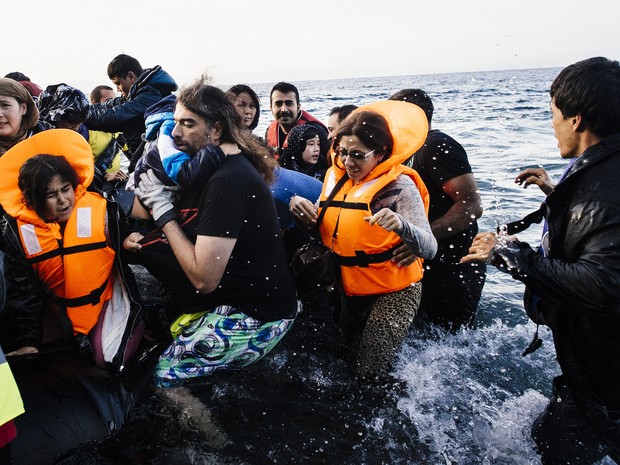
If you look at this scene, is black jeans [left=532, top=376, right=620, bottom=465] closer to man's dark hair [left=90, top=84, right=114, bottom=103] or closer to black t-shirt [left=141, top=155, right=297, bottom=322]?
black t-shirt [left=141, top=155, right=297, bottom=322]

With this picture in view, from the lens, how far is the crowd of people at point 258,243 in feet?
6.92

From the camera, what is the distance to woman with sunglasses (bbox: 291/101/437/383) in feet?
9.89

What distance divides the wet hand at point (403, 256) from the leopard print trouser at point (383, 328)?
25 centimetres

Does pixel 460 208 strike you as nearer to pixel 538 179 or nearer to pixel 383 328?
pixel 538 179

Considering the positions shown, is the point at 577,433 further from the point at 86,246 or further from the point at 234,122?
the point at 86,246

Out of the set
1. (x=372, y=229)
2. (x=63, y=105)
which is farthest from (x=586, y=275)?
(x=63, y=105)

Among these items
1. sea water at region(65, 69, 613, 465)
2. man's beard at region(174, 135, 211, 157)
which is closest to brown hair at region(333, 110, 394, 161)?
man's beard at region(174, 135, 211, 157)

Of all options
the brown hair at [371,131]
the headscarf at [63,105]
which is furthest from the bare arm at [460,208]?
the headscarf at [63,105]

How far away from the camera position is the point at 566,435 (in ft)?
8.00

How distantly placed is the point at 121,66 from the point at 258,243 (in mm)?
4044

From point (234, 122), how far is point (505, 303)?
4.16m

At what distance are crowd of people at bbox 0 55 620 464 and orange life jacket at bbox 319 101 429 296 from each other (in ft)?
0.03

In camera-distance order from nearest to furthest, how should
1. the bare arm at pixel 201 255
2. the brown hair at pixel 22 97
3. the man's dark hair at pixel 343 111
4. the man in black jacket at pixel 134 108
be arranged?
1. the bare arm at pixel 201 255
2. the brown hair at pixel 22 97
3. the man in black jacket at pixel 134 108
4. the man's dark hair at pixel 343 111

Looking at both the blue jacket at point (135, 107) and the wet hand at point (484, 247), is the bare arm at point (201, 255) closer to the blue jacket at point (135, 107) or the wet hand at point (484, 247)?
the wet hand at point (484, 247)
